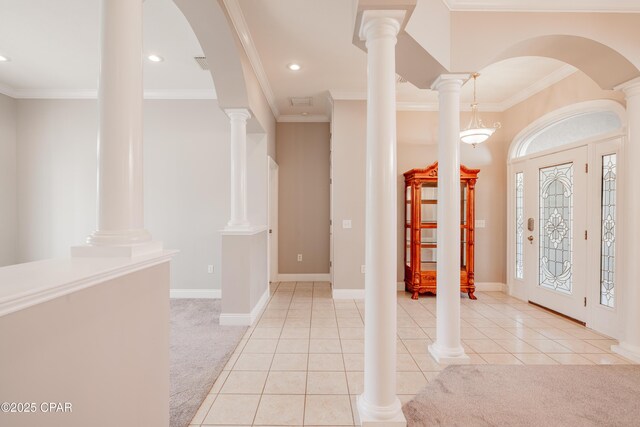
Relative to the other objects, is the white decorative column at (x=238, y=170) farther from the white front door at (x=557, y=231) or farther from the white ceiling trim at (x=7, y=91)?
the white front door at (x=557, y=231)

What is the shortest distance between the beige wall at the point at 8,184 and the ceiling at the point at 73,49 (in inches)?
11.8

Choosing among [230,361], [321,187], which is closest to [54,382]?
[230,361]

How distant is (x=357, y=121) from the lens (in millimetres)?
4602

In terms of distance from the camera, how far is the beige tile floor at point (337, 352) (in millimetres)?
2018

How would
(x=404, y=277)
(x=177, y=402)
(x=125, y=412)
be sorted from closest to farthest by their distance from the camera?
(x=125, y=412), (x=177, y=402), (x=404, y=277)

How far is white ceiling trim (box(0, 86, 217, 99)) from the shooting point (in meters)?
4.45

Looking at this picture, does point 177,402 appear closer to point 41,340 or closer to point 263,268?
point 41,340

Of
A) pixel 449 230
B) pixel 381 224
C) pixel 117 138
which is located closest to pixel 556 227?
pixel 449 230

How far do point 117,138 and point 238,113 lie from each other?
2.43 m

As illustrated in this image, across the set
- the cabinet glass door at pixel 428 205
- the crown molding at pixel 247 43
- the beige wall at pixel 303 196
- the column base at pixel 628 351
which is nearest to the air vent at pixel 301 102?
the crown molding at pixel 247 43

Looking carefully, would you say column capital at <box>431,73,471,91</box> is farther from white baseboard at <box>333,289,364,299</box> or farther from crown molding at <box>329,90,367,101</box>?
white baseboard at <box>333,289,364,299</box>

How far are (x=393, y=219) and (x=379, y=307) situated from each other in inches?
21.0

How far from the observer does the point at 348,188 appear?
4.63 m

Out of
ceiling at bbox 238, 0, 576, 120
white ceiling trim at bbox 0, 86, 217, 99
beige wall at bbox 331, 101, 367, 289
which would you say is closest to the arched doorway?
ceiling at bbox 238, 0, 576, 120
